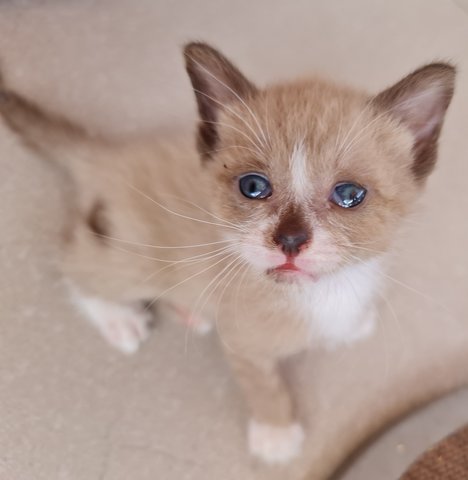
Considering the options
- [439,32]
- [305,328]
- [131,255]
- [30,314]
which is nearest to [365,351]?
[305,328]

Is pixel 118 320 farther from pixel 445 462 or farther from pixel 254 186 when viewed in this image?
pixel 445 462

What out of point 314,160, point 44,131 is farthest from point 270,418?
point 44,131

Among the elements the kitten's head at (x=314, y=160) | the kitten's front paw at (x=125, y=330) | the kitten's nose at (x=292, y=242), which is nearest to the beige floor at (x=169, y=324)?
the kitten's front paw at (x=125, y=330)

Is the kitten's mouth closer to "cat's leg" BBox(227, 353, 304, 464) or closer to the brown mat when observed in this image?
"cat's leg" BBox(227, 353, 304, 464)

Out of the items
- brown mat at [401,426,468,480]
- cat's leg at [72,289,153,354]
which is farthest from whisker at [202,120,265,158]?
brown mat at [401,426,468,480]

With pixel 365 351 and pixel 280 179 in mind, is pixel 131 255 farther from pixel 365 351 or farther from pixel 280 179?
pixel 365 351

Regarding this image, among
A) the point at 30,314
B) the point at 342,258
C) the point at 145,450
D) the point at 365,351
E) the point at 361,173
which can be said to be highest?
the point at 361,173
